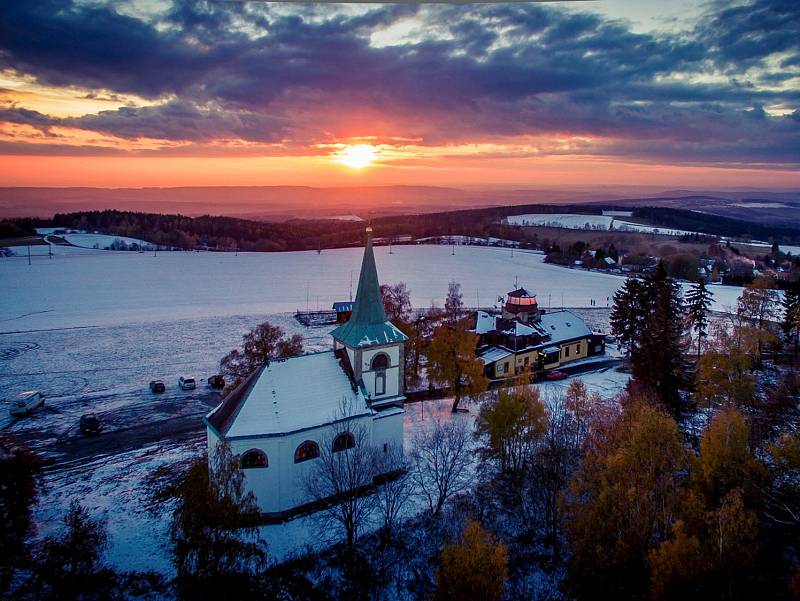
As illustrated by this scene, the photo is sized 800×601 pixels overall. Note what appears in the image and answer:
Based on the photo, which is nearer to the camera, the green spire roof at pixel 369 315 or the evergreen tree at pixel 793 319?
the green spire roof at pixel 369 315

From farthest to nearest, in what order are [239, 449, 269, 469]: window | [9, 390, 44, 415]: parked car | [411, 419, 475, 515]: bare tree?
1. [9, 390, 44, 415]: parked car
2. [411, 419, 475, 515]: bare tree
3. [239, 449, 269, 469]: window

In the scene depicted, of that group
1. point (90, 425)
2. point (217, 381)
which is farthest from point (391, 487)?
point (217, 381)

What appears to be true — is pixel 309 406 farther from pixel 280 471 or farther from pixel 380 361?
pixel 380 361

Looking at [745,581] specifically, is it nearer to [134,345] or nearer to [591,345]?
[591,345]

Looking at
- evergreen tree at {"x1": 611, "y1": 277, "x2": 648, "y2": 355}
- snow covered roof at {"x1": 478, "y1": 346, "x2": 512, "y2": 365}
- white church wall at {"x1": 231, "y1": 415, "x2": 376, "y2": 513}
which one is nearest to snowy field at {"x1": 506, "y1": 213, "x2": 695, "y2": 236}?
evergreen tree at {"x1": 611, "y1": 277, "x2": 648, "y2": 355}

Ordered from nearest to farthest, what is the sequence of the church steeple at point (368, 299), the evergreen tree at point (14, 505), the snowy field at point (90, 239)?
the evergreen tree at point (14, 505) < the church steeple at point (368, 299) < the snowy field at point (90, 239)

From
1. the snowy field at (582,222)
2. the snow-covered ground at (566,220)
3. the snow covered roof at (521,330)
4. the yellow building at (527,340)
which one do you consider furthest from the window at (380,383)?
the snow-covered ground at (566,220)

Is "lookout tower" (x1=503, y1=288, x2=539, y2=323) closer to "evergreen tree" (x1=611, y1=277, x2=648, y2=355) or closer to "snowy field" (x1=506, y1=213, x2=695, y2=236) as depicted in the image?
"evergreen tree" (x1=611, y1=277, x2=648, y2=355)

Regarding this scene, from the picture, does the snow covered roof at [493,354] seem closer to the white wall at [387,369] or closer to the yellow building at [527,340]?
the yellow building at [527,340]
